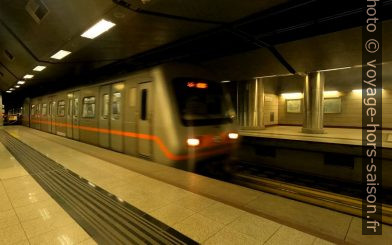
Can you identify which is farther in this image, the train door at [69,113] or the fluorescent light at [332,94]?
the fluorescent light at [332,94]

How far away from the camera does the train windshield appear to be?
15.2ft

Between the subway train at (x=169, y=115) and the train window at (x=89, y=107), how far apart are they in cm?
67

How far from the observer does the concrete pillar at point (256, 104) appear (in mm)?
12562

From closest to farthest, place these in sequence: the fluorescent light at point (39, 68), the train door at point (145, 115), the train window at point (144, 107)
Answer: the train door at point (145, 115), the train window at point (144, 107), the fluorescent light at point (39, 68)

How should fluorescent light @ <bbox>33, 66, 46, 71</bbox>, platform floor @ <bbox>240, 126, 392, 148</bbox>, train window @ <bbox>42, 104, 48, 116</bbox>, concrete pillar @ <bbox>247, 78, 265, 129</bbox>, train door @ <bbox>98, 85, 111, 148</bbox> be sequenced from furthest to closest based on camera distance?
1. train window @ <bbox>42, 104, 48, 116</bbox>
2. concrete pillar @ <bbox>247, 78, 265, 129</bbox>
3. fluorescent light @ <bbox>33, 66, 46, 71</bbox>
4. platform floor @ <bbox>240, 126, 392, 148</bbox>
5. train door @ <bbox>98, 85, 111, 148</bbox>

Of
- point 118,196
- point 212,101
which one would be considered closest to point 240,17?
point 212,101

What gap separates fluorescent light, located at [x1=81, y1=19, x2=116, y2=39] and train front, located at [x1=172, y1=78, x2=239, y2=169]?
176 cm

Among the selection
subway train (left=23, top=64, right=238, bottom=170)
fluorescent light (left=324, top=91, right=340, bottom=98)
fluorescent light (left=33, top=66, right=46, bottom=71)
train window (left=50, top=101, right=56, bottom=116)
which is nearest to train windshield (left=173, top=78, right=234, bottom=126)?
subway train (left=23, top=64, right=238, bottom=170)

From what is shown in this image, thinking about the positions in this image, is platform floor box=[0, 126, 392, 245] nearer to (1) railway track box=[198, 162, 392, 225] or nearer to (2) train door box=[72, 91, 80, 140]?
(1) railway track box=[198, 162, 392, 225]

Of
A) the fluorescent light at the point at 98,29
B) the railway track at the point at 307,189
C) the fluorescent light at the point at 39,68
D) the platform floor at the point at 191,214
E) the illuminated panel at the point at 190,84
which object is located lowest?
the railway track at the point at 307,189

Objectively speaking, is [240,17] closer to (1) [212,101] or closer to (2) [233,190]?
(1) [212,101]

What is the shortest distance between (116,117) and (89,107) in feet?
7.01

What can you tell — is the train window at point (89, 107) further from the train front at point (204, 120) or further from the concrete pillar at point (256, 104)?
the concrete pillar at point (256, 104)

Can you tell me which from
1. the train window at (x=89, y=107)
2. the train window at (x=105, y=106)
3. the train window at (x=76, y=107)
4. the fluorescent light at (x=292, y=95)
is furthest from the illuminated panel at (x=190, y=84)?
the fluorescent light at (x=292, y=95)
